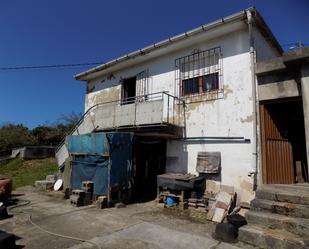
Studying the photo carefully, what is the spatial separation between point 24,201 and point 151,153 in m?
5.88

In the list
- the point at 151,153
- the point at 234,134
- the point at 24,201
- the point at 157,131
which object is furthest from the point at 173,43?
the point at 24,201

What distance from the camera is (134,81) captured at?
13406 millimetres

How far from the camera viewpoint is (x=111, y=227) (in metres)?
6.56

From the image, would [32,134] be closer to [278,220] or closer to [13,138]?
[13,138]

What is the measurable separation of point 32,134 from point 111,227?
27235 mm

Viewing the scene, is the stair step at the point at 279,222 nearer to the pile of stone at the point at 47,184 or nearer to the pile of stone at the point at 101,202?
the pile of stone at the point at 101,202

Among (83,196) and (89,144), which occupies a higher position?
(89,144)

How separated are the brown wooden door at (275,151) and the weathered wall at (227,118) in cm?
43

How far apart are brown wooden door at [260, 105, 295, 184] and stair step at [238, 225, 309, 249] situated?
2.80 metres

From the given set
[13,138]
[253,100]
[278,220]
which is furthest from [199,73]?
[13,138]

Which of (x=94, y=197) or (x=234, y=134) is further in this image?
(x=94, y=197)

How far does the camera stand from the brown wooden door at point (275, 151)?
8.15 meters

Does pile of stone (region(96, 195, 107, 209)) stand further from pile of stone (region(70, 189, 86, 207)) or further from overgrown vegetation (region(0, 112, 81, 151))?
overgrown vegetation (region(0, 112, 81, 151))

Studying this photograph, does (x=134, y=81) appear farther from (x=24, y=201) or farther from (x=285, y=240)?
(x=285, y=240)
